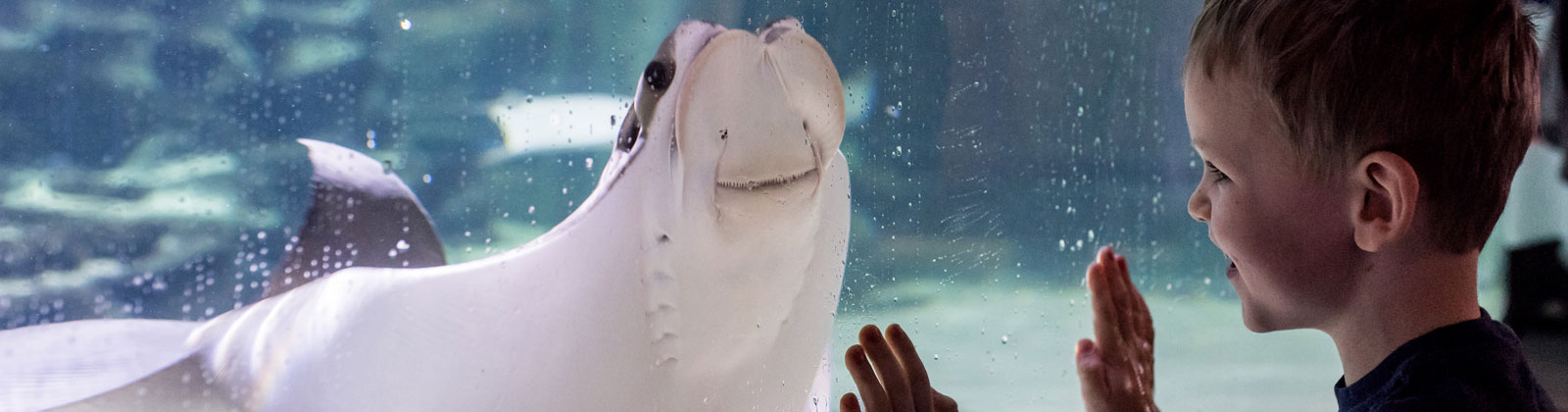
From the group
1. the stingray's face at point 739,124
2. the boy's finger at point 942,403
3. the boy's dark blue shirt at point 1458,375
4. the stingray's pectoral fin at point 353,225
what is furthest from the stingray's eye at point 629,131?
the boy's dark blue shirt at point 1458,375

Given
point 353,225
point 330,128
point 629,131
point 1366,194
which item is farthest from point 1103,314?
point 353,225

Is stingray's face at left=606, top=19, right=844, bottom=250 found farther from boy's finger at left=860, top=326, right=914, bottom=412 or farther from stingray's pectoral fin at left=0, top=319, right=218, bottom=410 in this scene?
stingray's pectoral fin at left=0, top=319, right=218, bottom=410

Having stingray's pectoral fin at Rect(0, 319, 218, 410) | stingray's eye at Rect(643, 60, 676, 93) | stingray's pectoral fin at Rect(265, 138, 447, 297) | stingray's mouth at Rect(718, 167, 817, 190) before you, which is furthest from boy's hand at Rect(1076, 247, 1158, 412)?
stingray's pectoral fin at Rect(0, 319, 218, 410)

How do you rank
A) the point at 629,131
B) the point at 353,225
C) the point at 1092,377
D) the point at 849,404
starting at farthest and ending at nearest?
the point at 353,225
the point at 629,131
the point at 1092,377
the point at 849,404

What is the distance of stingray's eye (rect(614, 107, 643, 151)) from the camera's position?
0.82 metres

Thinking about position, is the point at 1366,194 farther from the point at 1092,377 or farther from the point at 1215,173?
the point at 1092,377

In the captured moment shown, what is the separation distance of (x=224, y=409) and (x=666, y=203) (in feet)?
1.77

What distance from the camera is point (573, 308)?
860mm

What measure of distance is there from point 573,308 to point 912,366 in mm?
392

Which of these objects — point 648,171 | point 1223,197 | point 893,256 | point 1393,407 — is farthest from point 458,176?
point 1393,407

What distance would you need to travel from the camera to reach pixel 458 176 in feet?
2.81

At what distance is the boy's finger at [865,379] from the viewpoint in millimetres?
643

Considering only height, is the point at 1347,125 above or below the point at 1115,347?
above

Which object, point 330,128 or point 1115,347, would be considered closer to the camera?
point 1115,347
